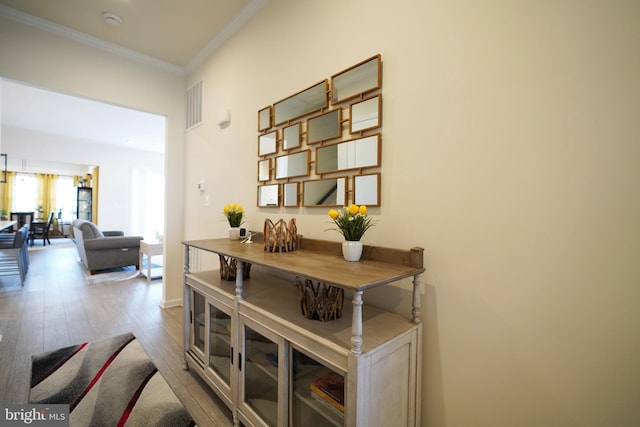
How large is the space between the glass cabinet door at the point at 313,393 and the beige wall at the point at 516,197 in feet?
1.49


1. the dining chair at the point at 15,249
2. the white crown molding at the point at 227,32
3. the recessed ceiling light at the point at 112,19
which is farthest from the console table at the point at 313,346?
the dining chair at the point at 15,249

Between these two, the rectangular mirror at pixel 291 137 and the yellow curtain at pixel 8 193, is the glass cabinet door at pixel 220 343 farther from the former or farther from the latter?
the yellow curtain at pixel 8 193

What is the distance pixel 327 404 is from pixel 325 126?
1.45 metres

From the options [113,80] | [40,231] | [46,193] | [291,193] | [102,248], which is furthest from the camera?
[46,193]

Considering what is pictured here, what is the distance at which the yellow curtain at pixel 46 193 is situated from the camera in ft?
29.7

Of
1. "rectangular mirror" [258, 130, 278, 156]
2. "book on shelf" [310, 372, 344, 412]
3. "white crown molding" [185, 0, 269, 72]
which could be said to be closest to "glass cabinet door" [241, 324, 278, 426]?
"book on shelf" [310, 372, 344, 412]

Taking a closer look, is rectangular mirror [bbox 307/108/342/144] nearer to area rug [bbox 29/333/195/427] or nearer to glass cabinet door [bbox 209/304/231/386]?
glass cabinet door [bbox 209/304/231/386]

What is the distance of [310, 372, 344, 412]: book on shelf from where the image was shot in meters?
1.12

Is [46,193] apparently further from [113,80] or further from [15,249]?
[113,80]

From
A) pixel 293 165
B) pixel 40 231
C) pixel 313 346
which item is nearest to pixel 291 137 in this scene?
pixel 293 165

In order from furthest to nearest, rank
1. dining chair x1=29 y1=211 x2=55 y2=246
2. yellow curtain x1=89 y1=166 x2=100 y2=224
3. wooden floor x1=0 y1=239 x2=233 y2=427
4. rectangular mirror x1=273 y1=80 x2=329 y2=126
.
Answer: dining chair x1=29 y1=211 x2=55 y2=246
yellow curtain x1=89 y1=166 x2=100 y2=224
wooden floor x1=0 y1=239 x2=233 y2=427
rectangular mirror x1=273 y1=80 x2=329 y2=126

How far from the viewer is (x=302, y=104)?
6.12 feet

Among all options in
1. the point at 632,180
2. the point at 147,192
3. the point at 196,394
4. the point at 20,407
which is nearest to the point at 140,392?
the point at 196,394

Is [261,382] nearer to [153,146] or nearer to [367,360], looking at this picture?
[367,360]
